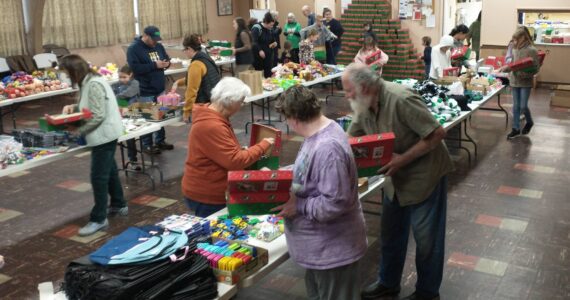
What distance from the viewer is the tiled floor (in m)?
4.32

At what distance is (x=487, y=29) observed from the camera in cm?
1267

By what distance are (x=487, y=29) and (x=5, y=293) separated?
36.5 ft

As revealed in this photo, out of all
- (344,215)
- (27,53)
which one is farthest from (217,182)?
(27,53)

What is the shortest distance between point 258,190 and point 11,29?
1078 cm

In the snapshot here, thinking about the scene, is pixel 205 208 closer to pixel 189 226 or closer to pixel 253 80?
pixel 189 226

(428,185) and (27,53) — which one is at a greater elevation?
(27,53)

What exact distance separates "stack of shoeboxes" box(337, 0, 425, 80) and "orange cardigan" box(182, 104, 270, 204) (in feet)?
31.8

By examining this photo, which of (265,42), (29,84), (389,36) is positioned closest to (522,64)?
(265,42)

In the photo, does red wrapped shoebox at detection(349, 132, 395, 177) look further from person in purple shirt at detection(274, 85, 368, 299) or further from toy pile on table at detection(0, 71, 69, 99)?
toy pile on table at detection(0, 71, 69, 99)

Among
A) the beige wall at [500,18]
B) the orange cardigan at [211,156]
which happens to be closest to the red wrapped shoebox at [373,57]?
the beige wall at [500,18]

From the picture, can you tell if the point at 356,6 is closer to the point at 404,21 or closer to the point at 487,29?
the point at 404,21

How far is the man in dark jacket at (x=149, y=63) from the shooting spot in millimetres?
7223

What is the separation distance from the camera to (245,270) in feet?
9.40

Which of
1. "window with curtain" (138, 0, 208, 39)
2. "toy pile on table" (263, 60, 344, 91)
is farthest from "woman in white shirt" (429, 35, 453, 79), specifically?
"window with curtain" (138, 0, 208, 39)
